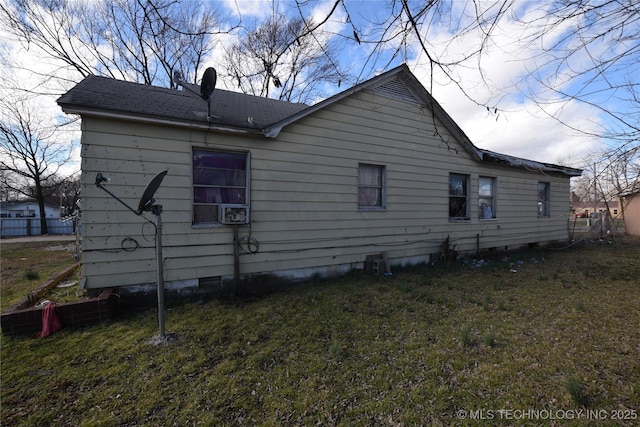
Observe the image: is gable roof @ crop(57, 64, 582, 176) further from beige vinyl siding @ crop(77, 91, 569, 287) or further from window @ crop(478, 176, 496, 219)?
window @ crop(478, 176, 496, 219)

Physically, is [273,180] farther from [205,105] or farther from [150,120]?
[150,120]

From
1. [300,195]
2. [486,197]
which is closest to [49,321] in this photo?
[300,195]

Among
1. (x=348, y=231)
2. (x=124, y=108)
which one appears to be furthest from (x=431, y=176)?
(x=124, y=108)

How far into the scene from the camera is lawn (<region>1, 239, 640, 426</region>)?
2.31 m

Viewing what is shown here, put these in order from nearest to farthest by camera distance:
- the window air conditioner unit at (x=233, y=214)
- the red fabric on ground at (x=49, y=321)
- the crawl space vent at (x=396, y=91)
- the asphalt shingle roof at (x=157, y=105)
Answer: the red fabric on ground at (x=49, y=321)
the asphalt shingle roof at (x=157, y=105)
the window air conditioner unit at (x=233, y=214)
the crawl space vent at (x=396, y=91)

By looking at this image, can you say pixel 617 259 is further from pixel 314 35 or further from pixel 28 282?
pixel 28 282

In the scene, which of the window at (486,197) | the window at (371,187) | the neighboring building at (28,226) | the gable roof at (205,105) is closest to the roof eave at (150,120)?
the gable roof at (205,105)

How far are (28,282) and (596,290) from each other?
11.6m

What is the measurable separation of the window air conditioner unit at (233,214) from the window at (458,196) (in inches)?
239

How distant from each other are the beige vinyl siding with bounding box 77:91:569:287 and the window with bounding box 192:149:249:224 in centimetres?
16

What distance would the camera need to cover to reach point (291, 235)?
5824 millimetres

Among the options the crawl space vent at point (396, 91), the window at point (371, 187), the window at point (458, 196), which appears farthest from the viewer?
the window at point (458, 196)

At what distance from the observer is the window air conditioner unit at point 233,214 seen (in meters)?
5.04

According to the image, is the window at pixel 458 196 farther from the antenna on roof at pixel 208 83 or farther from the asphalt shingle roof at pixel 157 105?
the antenna on roof at pixel 208 83
